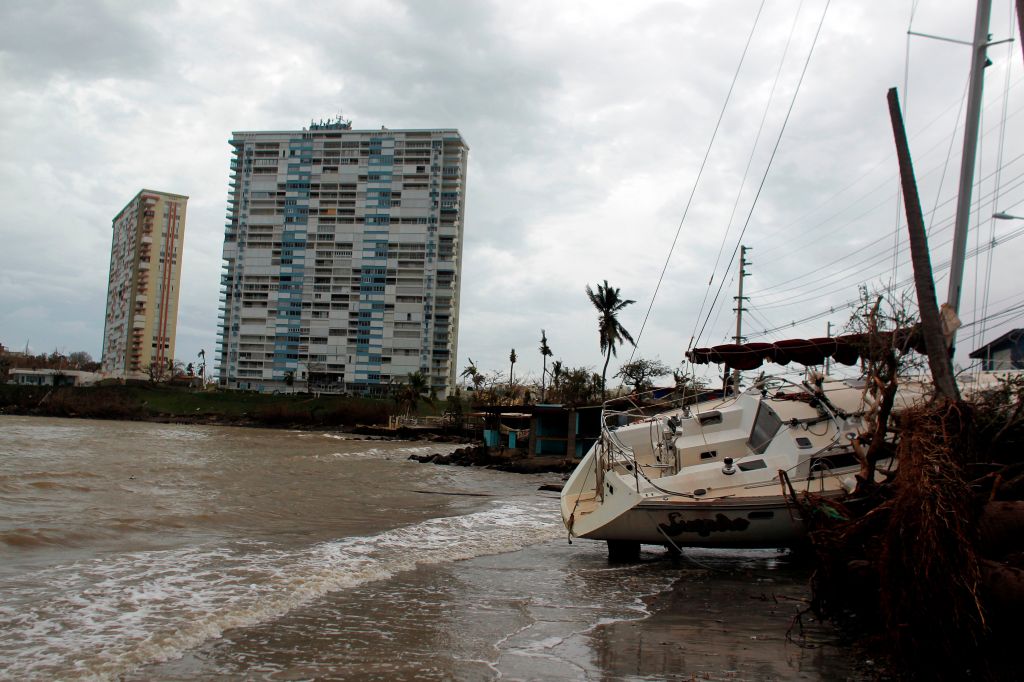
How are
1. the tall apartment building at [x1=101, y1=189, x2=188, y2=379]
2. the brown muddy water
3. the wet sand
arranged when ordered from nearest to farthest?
the wet sand
the brown muddy water
the tall apartment building at [x1=101, y1=189, x2=188, y2=379]

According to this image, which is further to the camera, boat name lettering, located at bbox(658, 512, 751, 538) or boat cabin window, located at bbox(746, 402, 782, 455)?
boat cabin window, located at bbox(746, 402, 782, 455)

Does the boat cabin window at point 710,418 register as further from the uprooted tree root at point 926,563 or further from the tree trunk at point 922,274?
the uprooted tree root at point 926,563

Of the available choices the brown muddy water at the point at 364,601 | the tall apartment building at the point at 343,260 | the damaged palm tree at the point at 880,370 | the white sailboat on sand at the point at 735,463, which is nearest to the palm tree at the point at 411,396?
the tall apartment building at the point at 343,260

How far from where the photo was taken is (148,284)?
509 ft

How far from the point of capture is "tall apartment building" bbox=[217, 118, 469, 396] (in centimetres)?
12319

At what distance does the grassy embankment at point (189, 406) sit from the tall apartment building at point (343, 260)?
14.0 metres

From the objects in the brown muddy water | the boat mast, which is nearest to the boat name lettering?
the brown muddy water

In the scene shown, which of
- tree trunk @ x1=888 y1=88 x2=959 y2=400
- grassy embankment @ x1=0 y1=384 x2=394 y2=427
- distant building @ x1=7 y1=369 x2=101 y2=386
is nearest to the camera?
tree trunk @ x1=888 y1=88 x2=959 y2=400

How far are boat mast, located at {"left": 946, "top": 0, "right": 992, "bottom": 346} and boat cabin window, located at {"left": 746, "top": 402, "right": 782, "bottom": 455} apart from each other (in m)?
3.20

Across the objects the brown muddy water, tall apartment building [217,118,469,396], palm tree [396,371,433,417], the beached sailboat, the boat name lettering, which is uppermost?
tall apartment building [217,118,469,396]

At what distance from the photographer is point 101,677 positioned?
591cm

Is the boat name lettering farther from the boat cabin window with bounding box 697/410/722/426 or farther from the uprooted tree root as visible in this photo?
the uprooted tree root

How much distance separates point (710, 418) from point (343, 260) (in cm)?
11976

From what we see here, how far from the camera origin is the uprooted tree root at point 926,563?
17.2 feet
